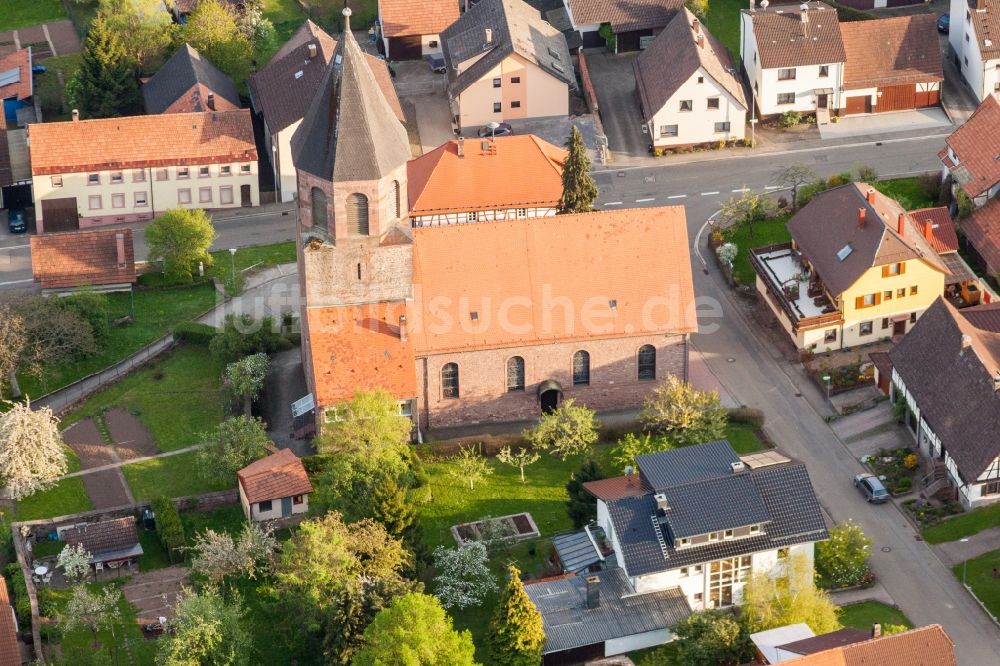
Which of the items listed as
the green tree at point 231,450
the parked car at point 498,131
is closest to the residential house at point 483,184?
the parked car at point 498,131

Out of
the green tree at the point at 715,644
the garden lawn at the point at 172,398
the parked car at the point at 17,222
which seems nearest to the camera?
the green tree at the point at 715,644

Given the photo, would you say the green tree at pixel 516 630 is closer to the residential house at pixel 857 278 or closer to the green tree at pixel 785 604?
the green tree at pixel 785 604

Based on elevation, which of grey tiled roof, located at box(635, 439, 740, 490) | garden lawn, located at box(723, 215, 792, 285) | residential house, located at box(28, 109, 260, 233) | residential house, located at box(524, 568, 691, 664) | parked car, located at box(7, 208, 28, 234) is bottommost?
residential house, located at box(524, 568, 691, 664)

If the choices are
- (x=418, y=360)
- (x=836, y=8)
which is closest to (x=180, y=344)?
(x=418, y=360)

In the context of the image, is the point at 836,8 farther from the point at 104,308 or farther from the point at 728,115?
the point at 104,308

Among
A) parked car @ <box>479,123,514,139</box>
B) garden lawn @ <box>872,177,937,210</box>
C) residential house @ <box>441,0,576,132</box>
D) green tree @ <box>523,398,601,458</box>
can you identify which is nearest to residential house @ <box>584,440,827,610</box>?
green tree @ <box>523,398,601,458</box>

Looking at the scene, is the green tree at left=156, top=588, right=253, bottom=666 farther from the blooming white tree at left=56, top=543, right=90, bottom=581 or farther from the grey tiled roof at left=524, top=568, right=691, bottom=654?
the grey tiled roof at left=524, top=568, right=691, bottom=654
